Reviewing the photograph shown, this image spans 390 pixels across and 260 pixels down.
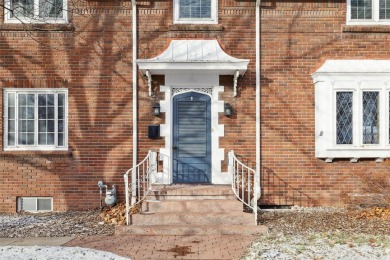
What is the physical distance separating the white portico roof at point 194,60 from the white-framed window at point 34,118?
2.44 metres

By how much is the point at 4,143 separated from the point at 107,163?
2537 millimetres

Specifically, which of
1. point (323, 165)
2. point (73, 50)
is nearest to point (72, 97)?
point (73, 50)

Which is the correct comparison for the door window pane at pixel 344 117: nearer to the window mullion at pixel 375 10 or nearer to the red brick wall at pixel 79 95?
the window mullion at pixel 375 10

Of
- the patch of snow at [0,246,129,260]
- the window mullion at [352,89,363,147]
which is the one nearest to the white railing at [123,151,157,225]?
the patch of snow at [0,246,129,260]

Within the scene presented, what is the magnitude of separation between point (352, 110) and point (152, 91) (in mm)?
4836

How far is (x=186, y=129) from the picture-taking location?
1109 cm

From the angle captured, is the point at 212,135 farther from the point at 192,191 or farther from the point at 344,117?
the point at 344,117

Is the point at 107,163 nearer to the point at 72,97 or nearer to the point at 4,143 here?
the point at 72,97

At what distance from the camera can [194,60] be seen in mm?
10258

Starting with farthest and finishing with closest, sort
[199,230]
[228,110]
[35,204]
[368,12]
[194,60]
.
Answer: [368,12], [35,204], [228,110], [194,60], [199,230]

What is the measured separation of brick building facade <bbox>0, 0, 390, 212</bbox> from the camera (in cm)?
1101

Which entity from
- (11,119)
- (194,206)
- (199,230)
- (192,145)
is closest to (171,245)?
(199,230)

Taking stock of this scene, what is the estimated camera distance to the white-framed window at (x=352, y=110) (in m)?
10.7

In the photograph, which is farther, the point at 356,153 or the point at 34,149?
the point at 34,149
